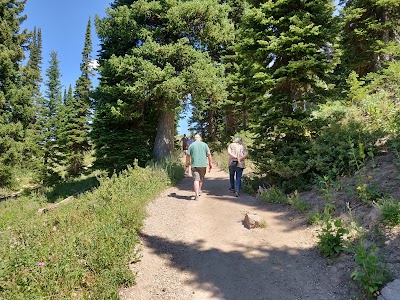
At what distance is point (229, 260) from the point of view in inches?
205

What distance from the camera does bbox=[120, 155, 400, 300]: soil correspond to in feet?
14.0

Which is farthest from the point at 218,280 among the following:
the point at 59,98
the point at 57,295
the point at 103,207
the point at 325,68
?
the point at 59,98

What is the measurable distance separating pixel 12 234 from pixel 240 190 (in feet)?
24.0

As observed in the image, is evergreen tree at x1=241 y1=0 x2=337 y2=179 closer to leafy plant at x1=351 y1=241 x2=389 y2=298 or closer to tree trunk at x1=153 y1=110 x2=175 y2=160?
leafy plant at x1=351 y1=241 x2=389 y2=298

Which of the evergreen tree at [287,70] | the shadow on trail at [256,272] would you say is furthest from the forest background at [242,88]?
the shadow on trail at [256,272]

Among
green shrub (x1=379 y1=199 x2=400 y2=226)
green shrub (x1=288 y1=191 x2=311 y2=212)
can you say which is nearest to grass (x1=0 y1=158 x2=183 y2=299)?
green shrub (x1=288 y1=191 x2=311 y2=212)

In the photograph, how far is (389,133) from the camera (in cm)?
755

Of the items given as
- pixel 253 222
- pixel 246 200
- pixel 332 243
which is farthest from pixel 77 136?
pixel 332 243

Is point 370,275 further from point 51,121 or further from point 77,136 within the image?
point 51,121

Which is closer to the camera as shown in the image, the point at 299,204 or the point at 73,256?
the point at 73,256

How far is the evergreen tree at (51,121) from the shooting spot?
2875cm

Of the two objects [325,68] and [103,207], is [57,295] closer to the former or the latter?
[103,207]

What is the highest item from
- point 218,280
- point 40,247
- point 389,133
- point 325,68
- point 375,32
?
point 375,32

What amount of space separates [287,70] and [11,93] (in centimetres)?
1928
